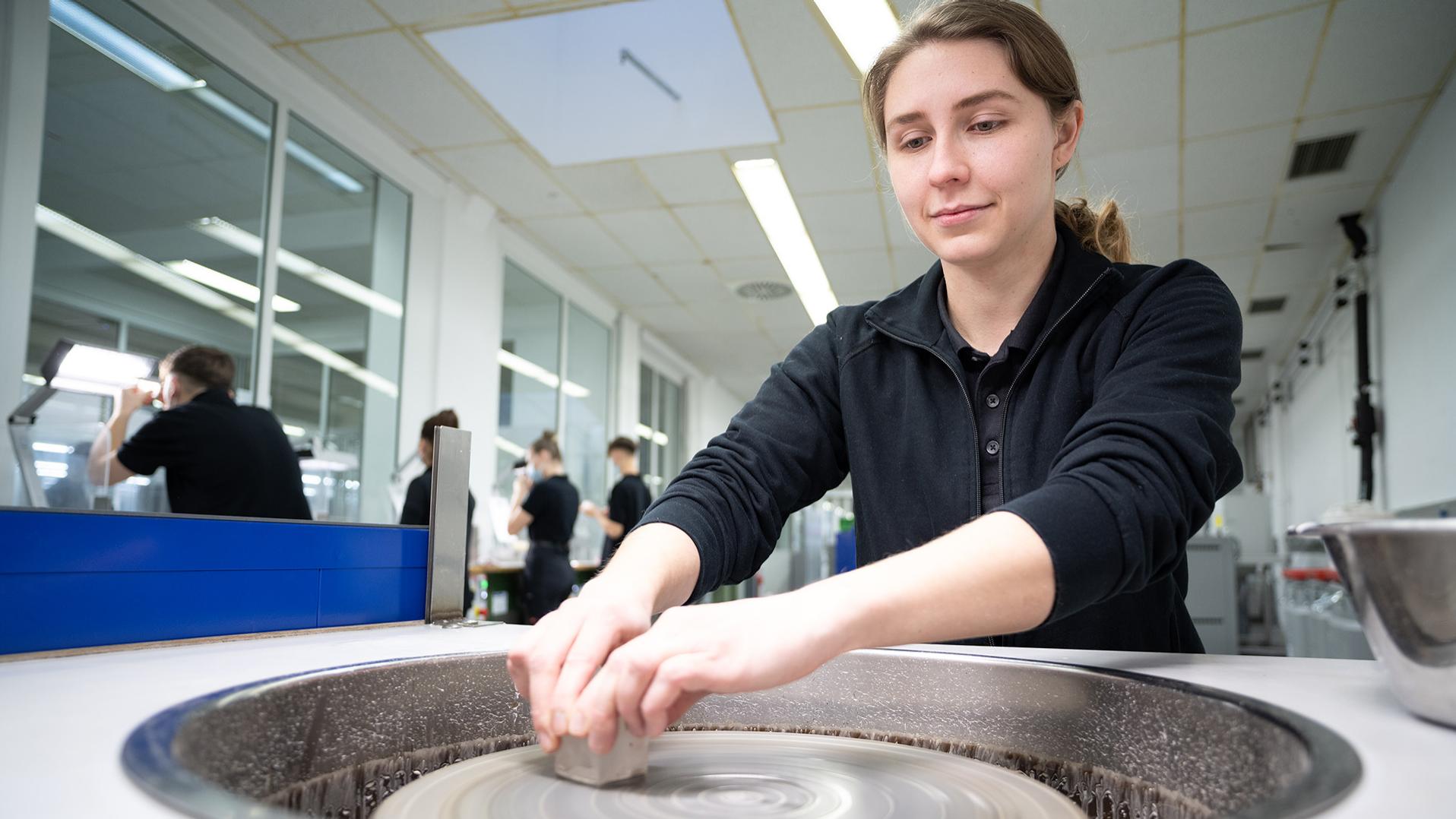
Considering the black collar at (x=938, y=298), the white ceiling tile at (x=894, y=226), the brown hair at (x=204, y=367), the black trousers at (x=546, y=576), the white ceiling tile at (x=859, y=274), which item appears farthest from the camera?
the white ceiling tile at (x=859, y=274)

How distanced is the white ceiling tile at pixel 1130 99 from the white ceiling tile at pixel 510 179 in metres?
2.95

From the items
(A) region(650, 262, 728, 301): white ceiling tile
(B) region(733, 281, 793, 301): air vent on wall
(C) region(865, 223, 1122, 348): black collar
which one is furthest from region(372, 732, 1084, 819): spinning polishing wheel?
(B) region(733, 281, 793, 301): air vent on wall

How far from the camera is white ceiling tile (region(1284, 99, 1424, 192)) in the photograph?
4473 millimetres

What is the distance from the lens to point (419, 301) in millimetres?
5434

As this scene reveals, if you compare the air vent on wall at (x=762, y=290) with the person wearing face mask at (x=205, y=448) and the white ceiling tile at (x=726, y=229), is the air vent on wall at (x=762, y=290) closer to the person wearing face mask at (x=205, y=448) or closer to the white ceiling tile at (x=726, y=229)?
the white ceiling tile at (x=726, y=229)

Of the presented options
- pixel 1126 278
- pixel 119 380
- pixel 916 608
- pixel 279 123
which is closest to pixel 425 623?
pixel 916 608

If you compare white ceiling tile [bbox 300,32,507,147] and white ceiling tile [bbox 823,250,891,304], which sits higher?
white ceiling tile [bbox 300,32,507,147]

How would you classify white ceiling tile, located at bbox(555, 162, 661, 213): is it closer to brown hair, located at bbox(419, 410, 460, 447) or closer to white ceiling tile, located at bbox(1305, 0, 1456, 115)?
brown hair, located at bbox(419, 410, 460, 447)

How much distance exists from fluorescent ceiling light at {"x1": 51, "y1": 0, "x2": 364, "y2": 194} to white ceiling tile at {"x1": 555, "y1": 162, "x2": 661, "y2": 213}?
141 cm

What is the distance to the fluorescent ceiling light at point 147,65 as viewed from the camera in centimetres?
325

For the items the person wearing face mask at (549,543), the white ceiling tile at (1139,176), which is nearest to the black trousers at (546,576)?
the person wearing face mask at (549,543)

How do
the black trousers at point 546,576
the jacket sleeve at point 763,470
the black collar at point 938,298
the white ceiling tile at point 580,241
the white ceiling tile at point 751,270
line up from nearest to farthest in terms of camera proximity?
the jacket sleeve at point 763,470, the black collar at point 938,298, the black trousers at point 546,576, the white ceiling tile at point 580,241, the white ceiling tile at point 751,270

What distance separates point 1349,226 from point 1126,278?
19.5 feet

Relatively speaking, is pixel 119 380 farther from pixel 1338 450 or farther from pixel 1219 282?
pixel 1338 450
